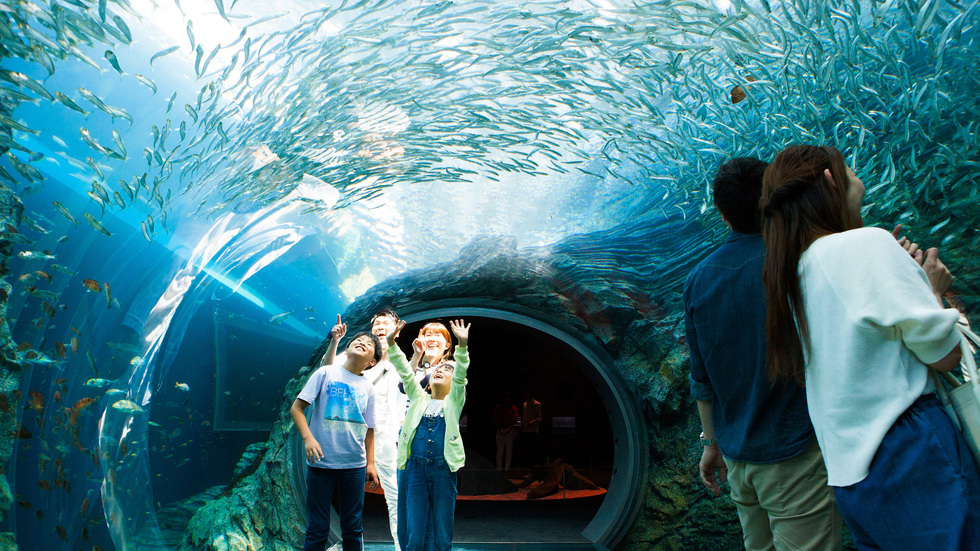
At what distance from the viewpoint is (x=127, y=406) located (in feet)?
12.8

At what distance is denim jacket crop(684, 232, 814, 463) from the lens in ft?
5.69

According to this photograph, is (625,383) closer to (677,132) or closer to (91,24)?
→ (677,132)

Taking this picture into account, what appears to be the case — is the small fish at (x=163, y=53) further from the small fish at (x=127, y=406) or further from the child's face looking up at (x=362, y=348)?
the small fish at (x=127, y=406)

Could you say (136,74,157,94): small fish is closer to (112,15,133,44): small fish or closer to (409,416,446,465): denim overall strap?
(112,15,133,44): small fish

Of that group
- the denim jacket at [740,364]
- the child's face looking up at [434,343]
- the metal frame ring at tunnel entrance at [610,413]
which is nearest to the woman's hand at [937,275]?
the denim jacket at [740,364]

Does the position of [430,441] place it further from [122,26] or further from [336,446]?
[122,26]

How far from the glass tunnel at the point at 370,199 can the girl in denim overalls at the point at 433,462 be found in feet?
6.52

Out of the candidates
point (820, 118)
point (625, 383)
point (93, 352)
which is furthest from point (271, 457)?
point (820, 118)

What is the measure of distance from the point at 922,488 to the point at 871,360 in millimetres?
259

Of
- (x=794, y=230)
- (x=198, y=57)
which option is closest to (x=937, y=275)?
(x=794, y=230)

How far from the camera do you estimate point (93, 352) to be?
3619 millimetres

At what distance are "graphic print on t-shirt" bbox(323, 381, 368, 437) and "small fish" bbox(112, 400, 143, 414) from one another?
1476mm

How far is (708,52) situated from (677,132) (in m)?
0.86

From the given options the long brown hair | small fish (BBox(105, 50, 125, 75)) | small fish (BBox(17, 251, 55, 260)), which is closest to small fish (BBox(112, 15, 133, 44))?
small fish (BBox(105, 50, 125, 75))
